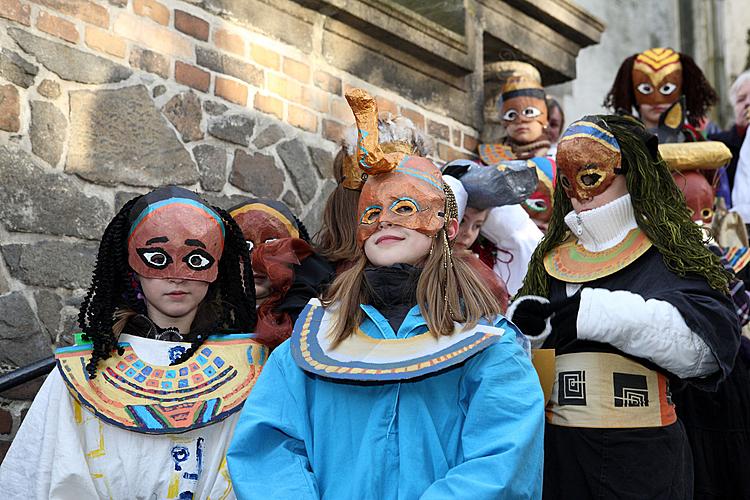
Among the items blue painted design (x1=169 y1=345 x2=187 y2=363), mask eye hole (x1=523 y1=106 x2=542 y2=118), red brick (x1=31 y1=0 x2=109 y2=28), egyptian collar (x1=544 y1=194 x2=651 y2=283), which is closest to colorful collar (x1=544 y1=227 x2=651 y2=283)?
egyptian collar (x1=544 y1=194 x2=651 y2=283)

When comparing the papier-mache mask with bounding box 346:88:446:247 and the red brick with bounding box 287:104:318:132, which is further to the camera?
the red brick with bounding box 287:104:318:132

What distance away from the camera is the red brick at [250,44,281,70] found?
538 cm

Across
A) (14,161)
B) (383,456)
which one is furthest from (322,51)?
(383,456)

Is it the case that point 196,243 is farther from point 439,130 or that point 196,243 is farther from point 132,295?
point 439,130

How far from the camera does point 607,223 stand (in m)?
3.60

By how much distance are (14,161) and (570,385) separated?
2.41 meters

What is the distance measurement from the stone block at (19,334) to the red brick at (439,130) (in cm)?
316

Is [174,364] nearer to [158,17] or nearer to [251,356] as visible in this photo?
A: [251,356]

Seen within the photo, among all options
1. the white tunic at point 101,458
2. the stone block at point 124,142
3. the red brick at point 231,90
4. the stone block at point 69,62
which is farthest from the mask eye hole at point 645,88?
the white tunic at point 101,458

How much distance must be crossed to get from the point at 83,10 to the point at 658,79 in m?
3.54

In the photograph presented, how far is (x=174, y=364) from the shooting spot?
3.33 metres

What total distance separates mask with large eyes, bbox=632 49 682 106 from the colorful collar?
2843mm

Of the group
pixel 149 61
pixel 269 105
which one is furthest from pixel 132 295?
pixel 269 105

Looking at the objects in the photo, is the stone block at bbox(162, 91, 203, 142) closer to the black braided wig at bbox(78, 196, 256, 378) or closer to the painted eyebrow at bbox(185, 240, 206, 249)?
the black braided wig at bbox(78, 196, 256, 378)
